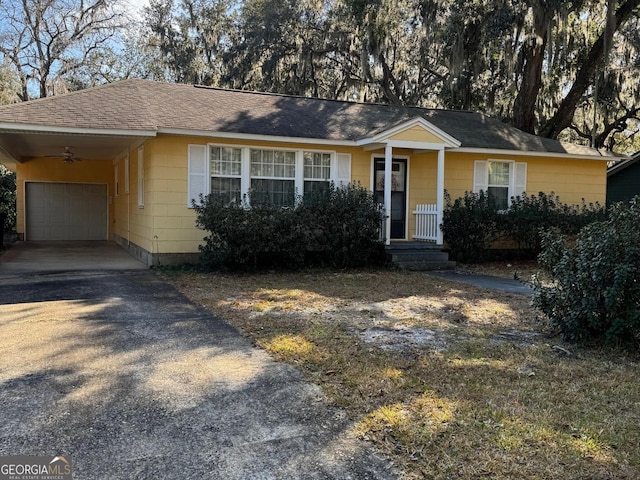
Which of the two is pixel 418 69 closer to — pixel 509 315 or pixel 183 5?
pixel 183 5

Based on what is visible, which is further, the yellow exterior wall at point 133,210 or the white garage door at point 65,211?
the white garage door at point 65,211

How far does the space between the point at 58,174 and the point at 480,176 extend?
13.7 metres

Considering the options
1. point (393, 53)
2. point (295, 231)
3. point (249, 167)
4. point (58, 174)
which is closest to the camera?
point (295, 231)

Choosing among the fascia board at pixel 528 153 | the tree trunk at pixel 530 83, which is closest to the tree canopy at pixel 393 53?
the tree trunk at pixel 530 83

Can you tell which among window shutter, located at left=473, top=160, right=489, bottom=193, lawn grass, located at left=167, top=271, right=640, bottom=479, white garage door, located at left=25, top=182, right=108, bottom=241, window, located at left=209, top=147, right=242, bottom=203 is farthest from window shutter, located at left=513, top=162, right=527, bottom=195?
white garage door, located at left=25, top=182, right=108, bottom=241

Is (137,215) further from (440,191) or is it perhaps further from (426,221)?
(440,191)

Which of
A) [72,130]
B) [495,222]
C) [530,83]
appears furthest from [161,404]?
[530,83]

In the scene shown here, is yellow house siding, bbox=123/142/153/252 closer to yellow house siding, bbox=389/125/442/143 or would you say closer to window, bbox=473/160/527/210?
yellow house siding, bbox=389/125/442/143

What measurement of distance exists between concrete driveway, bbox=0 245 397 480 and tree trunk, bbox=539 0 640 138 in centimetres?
1533

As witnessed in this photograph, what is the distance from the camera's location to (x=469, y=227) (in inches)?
497

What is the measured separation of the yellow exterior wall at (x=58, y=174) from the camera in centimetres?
1758

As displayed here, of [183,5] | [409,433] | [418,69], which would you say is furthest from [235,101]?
[183,5]

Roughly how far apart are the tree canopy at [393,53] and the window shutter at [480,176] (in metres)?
4.74

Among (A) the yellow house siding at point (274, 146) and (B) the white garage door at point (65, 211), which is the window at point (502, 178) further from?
(B) the white garage door at point (65, 211)
